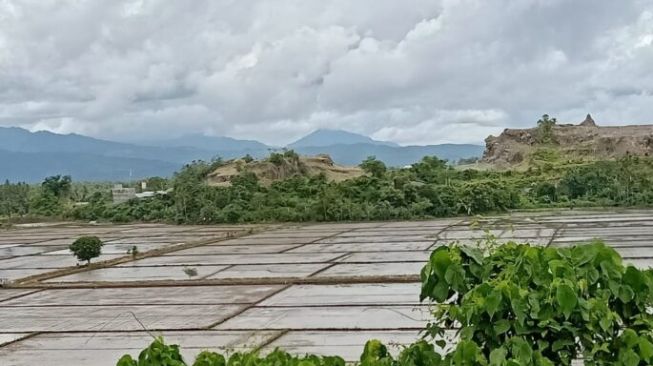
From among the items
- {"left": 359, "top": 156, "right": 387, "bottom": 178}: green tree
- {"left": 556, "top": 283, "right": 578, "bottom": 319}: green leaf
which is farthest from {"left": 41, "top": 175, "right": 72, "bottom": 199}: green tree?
{"left": 556, "top": 283, "right": 578, "bottom": 319}: green leaf

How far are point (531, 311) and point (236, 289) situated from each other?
31.1 ft

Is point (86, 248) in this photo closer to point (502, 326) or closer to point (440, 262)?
point (440, 262)

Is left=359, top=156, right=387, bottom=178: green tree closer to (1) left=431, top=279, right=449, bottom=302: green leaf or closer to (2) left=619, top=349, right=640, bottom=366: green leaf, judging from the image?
(1) left=431, top=279, right=449, bottom=302: green leaf

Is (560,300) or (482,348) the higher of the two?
(560,300)

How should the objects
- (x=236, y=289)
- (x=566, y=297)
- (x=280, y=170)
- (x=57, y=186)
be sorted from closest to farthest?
(x=566, y=297) < (x=236, y=289) < (x=280, y=170) < (x=57, y=186)

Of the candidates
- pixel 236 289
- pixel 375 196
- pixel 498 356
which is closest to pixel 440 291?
pixel 498 356

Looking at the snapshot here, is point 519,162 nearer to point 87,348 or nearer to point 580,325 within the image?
point 87,348

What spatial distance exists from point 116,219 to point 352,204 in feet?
32.3

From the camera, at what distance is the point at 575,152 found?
143 ft

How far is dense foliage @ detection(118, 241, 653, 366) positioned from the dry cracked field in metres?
0.52

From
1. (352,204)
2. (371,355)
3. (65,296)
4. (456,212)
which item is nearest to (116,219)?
(352,204)

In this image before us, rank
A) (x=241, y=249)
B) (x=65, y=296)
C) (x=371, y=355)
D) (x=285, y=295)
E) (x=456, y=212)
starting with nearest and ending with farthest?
(x=371, y=355) → (x=285, y=295) → (x=65, y=296) → (x=241, y=249) → (x=456, y=212)

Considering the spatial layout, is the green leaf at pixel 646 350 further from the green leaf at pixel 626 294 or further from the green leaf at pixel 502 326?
the green leaf at pixel 502 326

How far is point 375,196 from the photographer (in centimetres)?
2830
